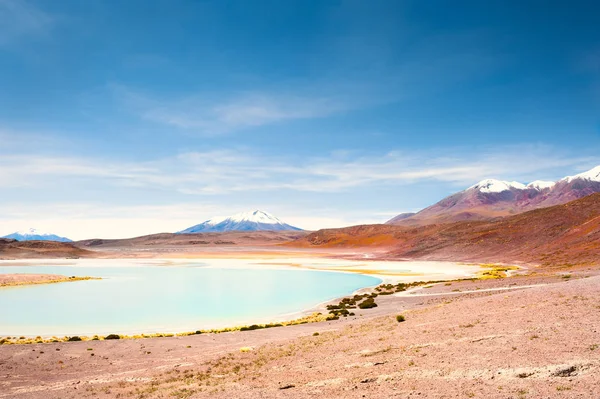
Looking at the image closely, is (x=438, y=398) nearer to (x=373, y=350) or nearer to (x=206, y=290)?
(x=373, y=350)

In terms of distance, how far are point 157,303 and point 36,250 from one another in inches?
4436

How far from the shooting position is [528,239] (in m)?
99.4

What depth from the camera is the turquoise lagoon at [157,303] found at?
3192 centimetres

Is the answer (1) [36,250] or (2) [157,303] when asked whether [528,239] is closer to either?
(2) [157,303]

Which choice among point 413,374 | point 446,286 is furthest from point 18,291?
point 413,374

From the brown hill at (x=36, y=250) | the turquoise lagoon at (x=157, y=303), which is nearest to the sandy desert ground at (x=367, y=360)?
the turquoise lagoon at (x=157, y=303)

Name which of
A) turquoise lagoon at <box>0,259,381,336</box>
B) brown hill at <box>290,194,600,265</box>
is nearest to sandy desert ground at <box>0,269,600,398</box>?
turquoise lagoon at <box>0,259,381,336</box>

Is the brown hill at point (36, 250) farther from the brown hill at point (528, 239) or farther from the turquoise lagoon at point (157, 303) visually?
the brown hill at point (528, 239)

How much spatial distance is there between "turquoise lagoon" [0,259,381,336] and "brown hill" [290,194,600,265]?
41.3 meters

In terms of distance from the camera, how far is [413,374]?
1316 cm

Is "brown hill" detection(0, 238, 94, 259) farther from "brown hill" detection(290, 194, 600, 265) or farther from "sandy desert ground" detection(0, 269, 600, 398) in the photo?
"sandy desert ground" detection(0, 269, 600, 398)

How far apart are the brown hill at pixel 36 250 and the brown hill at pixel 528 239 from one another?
3946 inches

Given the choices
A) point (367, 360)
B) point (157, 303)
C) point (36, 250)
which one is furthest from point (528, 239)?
point (36, 250)

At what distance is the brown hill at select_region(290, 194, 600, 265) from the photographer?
79.2 metres
